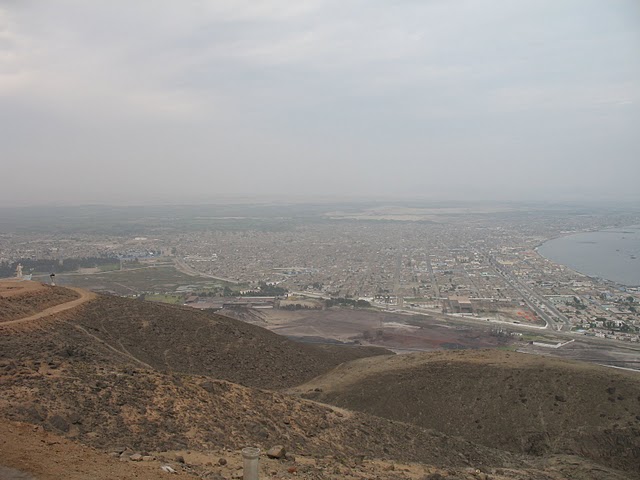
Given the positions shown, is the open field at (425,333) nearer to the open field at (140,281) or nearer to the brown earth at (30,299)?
the open field at (140,281)

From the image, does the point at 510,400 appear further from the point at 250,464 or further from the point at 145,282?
the point at 145,282

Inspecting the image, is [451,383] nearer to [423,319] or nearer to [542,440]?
[542,440]

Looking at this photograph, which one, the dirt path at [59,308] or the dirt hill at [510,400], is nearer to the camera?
the dirt hill at [510,400]

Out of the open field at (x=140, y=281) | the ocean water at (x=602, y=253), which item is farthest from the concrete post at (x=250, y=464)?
the ocean water at (x=602, y=253)

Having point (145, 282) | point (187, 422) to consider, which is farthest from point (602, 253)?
point (187, 422)

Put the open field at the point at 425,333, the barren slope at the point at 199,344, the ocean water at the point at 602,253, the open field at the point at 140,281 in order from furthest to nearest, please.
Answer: the ocean water at the point at 602,253 → the open field at the point at 140,281 → the open field at the point at 425,333 → the barren slope at the point at 199,344

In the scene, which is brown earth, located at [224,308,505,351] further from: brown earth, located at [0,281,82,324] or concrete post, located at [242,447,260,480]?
concrete post, located at [242,447,260,480]
